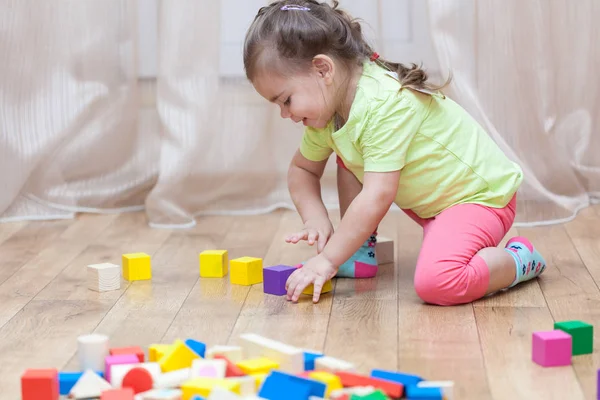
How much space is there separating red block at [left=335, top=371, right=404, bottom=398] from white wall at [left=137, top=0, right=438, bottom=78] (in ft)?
4.00

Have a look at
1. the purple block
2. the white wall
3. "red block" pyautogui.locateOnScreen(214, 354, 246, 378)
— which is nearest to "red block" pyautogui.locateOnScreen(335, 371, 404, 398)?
"red block" pyautogui.locateOnScreen(214, 354, 246, 378)

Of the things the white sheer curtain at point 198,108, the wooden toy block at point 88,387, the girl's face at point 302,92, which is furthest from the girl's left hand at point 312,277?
the white sheer curtain at point 198,108

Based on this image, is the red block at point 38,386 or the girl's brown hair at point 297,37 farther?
the girl's brown hair at point 297,37

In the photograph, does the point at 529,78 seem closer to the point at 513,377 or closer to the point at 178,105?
the point at 178,105

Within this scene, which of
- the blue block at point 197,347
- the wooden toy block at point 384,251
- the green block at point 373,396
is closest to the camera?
the green block at point 373,396

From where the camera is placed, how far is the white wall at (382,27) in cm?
210

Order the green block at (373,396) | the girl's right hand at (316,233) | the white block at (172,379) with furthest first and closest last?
the girl's right hand at (316,233)
the white block at (172,379)
the green block at (373,396)

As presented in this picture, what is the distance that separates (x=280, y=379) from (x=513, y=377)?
293 mm

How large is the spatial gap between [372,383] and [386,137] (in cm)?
51

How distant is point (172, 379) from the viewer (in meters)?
1.03

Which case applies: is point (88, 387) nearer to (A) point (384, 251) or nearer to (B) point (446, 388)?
(B) point (446, 388)

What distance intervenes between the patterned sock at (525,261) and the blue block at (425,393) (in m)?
0.51

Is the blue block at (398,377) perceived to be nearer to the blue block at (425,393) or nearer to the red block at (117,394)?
the blue block at (425,393)

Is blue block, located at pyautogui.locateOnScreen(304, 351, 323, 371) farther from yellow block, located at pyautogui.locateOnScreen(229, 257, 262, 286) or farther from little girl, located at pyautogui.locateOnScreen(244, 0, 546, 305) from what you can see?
yellow block, located at pyautogui.locateOnScreen(229, 257, 262, 286)
